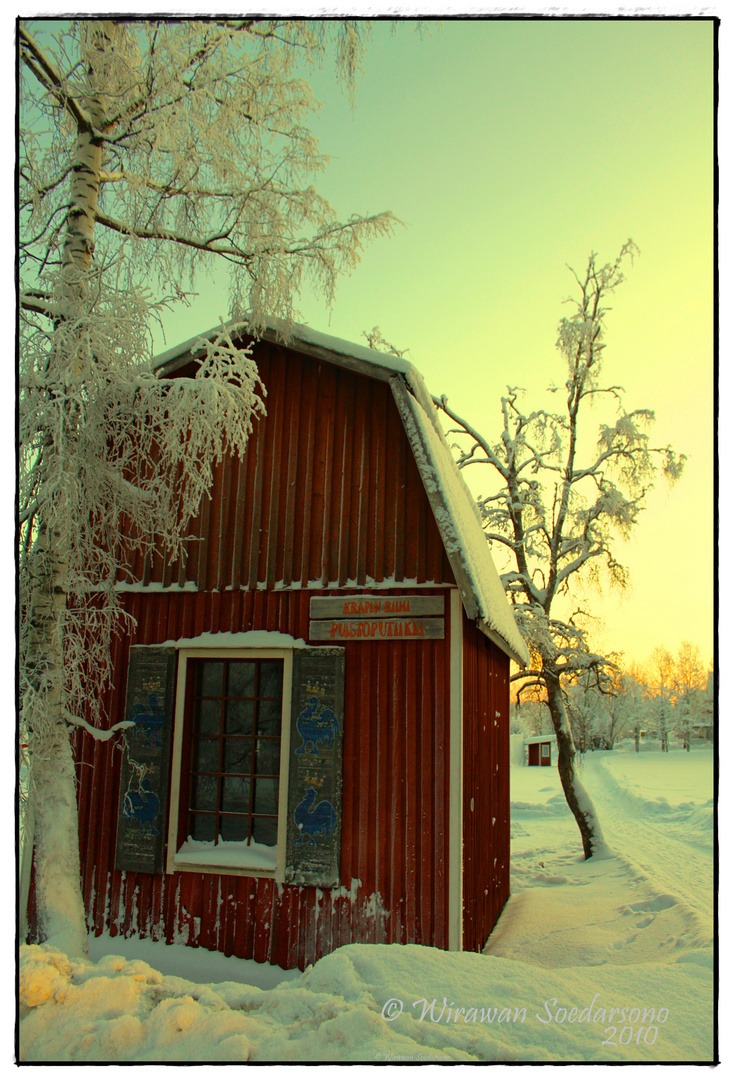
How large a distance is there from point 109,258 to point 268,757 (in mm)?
4033

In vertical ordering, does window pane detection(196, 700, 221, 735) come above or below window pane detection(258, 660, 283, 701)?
below

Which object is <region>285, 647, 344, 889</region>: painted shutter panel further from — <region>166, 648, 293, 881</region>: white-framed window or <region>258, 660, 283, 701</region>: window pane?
<region>258, 660, 283, 701</region>: window pane

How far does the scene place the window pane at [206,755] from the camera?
5.71m

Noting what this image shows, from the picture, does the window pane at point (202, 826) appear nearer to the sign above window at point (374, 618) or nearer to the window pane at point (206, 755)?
the window pane at point (206, 755)

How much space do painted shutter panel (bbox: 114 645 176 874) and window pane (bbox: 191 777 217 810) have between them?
305 millimetres

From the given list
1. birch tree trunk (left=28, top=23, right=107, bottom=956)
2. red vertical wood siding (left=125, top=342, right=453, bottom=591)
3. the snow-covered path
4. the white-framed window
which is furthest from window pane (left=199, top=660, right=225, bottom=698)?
the snow-covered path

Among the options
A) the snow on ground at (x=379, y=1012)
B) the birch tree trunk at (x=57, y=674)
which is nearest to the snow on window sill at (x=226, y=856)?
the birch tree trunk at (x=57, y=674)

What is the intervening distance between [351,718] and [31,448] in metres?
3.04

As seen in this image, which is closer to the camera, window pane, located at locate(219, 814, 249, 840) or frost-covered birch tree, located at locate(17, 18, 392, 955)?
frost-covered birch tree, located at locate(17, 18, 392, 955)

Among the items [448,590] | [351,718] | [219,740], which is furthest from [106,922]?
[448,590]

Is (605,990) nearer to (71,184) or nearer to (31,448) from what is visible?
(31,448)

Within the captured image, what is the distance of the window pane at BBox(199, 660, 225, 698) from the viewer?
5.89 meters

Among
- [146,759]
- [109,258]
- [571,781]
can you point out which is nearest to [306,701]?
[146,759]

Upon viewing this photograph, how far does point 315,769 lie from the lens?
509cm
